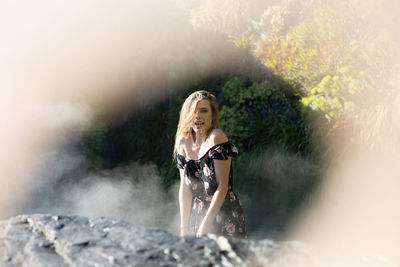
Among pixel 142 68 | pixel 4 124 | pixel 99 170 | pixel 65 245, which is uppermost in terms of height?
pixel 142 68

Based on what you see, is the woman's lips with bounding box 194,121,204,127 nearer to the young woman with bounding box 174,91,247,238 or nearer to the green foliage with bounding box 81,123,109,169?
the young woman with bounding box 174,91,247,238

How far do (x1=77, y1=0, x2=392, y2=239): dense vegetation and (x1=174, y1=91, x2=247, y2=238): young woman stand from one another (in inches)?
97.9

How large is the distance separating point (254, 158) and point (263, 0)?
7.96 ft

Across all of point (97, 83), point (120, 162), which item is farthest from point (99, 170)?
point (97, 83)

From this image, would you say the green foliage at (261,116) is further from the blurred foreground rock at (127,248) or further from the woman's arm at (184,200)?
the blurred foreground rock at (127,248)

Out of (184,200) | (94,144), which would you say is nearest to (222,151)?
(184,200)

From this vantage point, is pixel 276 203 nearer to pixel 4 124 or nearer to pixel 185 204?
pixel 185 204

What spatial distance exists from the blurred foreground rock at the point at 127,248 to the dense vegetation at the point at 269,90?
3.77m

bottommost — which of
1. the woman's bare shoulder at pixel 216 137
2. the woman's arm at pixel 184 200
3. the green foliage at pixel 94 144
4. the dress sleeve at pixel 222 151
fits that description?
the green foliage at pixel 94 144

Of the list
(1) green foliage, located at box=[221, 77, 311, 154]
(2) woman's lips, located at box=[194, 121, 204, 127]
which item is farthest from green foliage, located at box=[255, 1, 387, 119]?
(2) woman's lips, located at box=[194, 121, 204, 127]

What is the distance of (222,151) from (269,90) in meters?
3.73

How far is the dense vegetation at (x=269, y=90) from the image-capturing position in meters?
4.58

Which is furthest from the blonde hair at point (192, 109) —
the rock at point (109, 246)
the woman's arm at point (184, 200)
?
the rock at point (109, 246)

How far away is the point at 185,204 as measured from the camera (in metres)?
2.61
